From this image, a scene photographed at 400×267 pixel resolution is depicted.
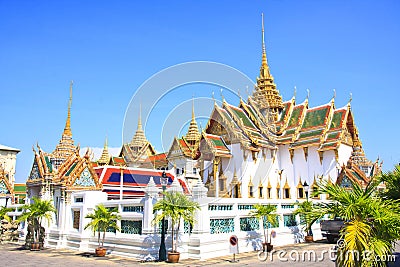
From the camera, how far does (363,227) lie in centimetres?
602

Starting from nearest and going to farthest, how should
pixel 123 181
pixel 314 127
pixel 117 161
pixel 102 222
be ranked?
pixel 102 222 → pixel 123 181 → pixel 314 127 → pixel 117 161

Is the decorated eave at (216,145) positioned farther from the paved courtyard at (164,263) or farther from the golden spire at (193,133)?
the paved courtyard at (164,263)

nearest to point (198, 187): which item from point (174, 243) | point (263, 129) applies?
point (174, 243)

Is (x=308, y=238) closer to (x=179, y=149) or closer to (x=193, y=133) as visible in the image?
(x=179, y=149)

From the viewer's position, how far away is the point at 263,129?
3170 cm

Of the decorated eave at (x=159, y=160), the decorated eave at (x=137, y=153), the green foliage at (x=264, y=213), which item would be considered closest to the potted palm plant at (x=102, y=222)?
the green foliage at (x=264, y=213)

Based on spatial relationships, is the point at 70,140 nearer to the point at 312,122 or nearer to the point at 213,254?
the point at 213,254

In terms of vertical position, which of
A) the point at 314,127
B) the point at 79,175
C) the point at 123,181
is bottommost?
the point at 123,181

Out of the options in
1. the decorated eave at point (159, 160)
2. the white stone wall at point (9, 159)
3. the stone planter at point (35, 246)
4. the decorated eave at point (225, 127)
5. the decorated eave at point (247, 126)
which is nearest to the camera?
the stone planter at point (35, 246)

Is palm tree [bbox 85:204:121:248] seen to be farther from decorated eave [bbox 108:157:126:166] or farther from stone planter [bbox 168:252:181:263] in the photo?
decorated eave [bbox 108:157:126:166]

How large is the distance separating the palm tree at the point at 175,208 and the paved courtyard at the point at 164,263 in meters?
1.17

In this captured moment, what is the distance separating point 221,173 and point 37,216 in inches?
667

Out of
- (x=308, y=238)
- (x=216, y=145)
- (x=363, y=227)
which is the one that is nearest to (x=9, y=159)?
(x=216, y=145)

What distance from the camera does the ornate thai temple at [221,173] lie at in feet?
40.9
